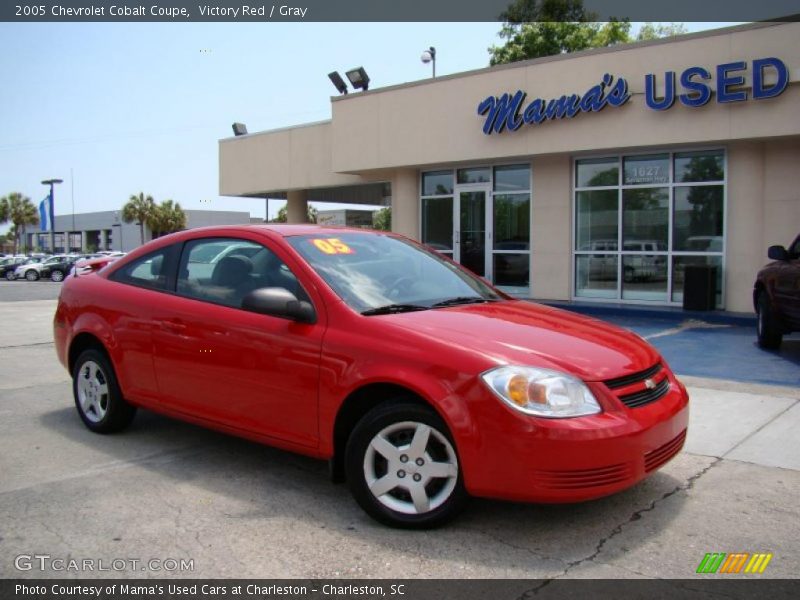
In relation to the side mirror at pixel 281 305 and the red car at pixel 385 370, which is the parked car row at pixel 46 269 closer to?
the red car at pixel 385 370

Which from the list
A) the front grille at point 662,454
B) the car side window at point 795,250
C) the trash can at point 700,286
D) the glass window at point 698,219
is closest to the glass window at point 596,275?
the glass window at point 698,219

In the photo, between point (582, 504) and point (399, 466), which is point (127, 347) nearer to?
point (399, 466)

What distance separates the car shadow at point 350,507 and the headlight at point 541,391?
0.69 metres

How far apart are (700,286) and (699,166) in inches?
89.2

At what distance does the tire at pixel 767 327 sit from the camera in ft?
29.6

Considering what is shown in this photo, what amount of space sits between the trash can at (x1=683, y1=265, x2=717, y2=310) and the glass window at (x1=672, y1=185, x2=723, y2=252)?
768 millimetres

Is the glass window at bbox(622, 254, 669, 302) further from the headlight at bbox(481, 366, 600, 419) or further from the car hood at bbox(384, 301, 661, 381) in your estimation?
the headlight at bbox(481, 366, 600, 419)

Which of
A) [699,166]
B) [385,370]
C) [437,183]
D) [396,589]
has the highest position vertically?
[437,183]

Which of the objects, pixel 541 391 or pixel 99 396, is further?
pixel 99 396

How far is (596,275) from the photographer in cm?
1447

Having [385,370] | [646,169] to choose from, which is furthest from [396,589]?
[646,169]

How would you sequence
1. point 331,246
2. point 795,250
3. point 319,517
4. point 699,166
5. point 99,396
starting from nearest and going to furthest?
point 319,517
point 331,246
point 99,396
point 795,250
point 699,166

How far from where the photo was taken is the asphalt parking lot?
10.9ft

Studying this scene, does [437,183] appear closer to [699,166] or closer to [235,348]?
[699,166]
